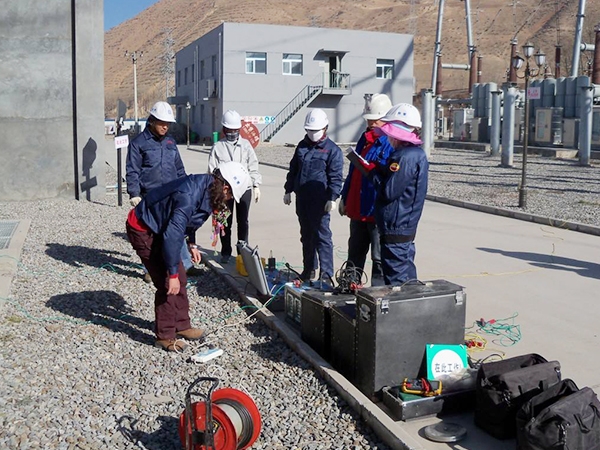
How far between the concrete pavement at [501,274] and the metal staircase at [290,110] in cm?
3423

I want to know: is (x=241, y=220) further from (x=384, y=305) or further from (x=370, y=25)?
(x=370, y=25)

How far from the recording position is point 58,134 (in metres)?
15.1

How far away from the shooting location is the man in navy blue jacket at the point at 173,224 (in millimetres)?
5211

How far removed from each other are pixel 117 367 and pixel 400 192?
2.51m

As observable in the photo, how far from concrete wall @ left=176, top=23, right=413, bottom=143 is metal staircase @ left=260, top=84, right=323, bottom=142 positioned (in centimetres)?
30

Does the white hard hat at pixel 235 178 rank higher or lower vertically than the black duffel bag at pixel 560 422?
higher

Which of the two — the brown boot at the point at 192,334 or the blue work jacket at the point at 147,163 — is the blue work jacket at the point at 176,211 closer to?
the brown boot at the point at 192,334

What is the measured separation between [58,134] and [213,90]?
3504cm

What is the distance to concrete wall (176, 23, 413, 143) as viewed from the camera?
4769 cm

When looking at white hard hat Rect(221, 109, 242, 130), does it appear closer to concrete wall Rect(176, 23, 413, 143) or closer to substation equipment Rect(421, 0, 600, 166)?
substation equipment Rect(421, 0, 600, 166)

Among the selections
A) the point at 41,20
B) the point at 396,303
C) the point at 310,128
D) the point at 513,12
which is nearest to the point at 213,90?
the point at 41,20

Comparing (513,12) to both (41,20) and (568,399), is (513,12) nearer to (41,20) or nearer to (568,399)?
(41,20)

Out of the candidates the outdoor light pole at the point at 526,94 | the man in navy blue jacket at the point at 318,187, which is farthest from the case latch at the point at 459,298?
the outdoor light pole at the point at 526,94

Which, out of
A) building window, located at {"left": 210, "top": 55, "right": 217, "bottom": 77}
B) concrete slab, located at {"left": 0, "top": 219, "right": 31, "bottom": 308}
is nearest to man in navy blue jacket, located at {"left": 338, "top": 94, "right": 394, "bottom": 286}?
concrete slab, located at {"left": 0, "top": 219, "right": 31, "bottom": 308}
